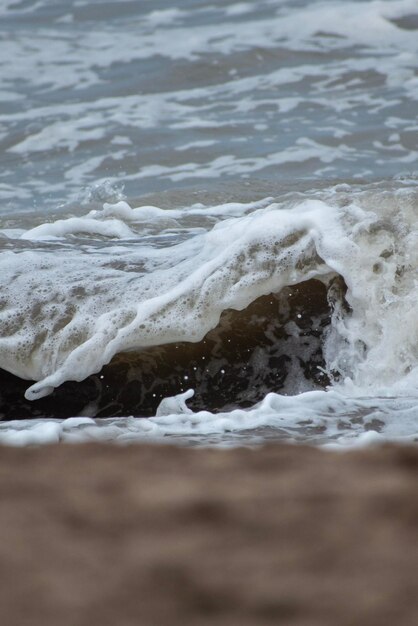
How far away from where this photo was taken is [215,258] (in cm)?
393

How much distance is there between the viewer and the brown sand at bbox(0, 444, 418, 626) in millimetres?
667

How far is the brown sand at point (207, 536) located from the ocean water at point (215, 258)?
1618 millimetres

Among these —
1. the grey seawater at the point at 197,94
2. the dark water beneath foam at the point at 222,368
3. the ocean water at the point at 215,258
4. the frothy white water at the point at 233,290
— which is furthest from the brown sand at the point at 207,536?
the grey seawater at the point at 197,94

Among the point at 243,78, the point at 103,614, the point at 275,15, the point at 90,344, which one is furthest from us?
the point at 275,15

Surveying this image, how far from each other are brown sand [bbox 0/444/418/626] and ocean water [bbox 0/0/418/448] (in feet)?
5.31


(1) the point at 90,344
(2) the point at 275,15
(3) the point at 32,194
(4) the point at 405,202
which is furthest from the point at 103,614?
(2) the point at 275,15

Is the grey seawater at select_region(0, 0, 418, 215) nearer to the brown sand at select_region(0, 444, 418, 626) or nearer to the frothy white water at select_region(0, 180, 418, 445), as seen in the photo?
the frothy white water at select_region(0, 180, 418, 445)

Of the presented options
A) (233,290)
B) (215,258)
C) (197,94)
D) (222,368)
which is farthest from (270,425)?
(197,94)

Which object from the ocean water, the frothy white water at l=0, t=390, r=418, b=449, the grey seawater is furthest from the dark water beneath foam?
the grey seawater

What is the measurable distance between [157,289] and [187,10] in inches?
311

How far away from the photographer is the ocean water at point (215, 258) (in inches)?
135

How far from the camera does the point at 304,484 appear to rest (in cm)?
85

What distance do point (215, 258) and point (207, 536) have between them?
318cm

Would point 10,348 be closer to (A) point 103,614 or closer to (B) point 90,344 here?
(B) point 90,344
